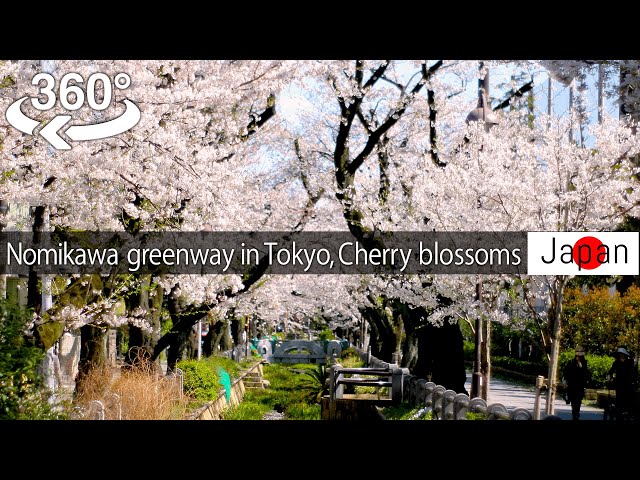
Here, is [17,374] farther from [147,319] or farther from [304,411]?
[304,411]

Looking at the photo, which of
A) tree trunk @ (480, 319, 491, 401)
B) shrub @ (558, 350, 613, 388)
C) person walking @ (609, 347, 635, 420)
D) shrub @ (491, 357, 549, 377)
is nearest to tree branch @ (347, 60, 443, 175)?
tree trunk @ (480, 319, 491, 401)

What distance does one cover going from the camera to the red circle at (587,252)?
34.6 feet

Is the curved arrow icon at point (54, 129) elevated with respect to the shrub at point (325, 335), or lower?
elevated

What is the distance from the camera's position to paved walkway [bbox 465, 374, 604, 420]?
67.2ft

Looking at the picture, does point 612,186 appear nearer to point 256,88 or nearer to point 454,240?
point 454,240

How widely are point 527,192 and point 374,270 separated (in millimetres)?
4983

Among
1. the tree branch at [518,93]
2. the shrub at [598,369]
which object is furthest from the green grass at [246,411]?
the shrub at [598,369]

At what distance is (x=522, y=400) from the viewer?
89.2 ft

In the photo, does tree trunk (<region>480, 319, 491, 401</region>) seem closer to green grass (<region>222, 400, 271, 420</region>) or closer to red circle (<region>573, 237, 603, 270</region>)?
green grass (<region>222, 400, 271, 420</region>)

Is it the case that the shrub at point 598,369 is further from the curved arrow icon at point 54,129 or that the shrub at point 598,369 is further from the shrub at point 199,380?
the curved arrow icon at point 54,129

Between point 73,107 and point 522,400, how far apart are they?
20.2 metres

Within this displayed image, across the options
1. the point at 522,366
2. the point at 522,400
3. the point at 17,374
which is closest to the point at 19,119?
the point at 17,374

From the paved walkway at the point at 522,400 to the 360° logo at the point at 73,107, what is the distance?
12.0 meters
